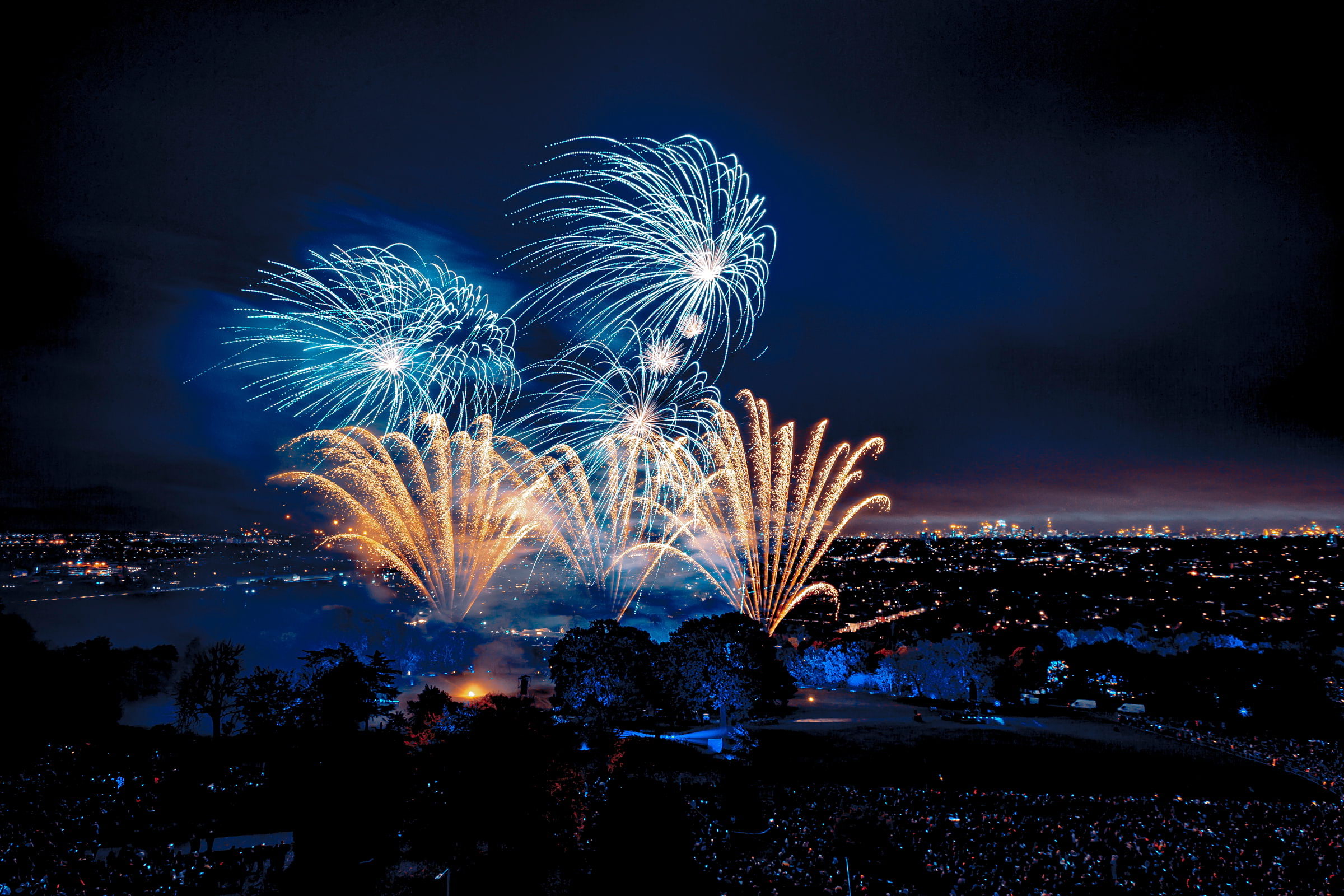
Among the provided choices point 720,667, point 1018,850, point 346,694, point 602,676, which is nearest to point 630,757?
point 602,676

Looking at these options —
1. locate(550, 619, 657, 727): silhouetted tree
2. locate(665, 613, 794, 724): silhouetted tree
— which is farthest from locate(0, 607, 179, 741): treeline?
locate(665, 613, 794, 724): silhouetted tree

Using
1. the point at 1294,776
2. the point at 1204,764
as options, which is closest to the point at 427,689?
the point at 1204,764

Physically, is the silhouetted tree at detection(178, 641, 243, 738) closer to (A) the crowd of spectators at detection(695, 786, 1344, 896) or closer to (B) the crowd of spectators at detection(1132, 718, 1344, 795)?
(A) the crowd of spectators at detection(695, 786, 1344, 896)

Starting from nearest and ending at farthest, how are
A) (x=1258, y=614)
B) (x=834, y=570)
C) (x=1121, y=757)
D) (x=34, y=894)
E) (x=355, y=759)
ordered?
(x=34, y=894), (x=355, y=759), (x=1121, y=757), (x=1258, y=614), (x=834, y=570)

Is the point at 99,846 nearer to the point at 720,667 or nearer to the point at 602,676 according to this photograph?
the point at 602,676

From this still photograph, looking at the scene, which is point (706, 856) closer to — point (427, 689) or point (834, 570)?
point (427, 689)
